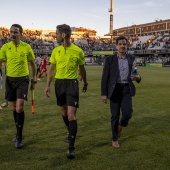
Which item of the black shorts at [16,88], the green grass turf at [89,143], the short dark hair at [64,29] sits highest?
the short dark hair at [64,29]

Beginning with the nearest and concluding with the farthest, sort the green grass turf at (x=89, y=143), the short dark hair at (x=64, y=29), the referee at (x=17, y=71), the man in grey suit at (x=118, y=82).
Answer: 1. the green grass turf at (x=89, y=143)
2. the short dark hair at (x=64, y=29)
3. the man in grey suit at (x=118, y=82)
4. the referee at (x=17, y=71)

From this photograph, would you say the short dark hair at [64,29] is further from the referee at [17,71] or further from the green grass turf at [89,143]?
the green grass turf at [89,143]

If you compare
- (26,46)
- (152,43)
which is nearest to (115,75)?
(26,46)

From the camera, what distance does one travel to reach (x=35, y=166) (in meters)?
4.06

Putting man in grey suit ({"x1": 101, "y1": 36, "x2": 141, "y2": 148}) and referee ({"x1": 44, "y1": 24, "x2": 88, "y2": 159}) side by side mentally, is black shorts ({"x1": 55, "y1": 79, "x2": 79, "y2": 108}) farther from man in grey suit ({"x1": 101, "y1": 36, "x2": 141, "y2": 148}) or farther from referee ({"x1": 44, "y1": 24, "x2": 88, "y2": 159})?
man in grey suit ({"x1": 101, "y1": 36, "x2": 141, "y2": 148})

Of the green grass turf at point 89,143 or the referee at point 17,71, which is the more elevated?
the referee at point 17,71

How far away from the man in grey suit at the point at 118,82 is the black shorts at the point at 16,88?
1.55 m

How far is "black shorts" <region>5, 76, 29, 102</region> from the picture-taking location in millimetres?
5109

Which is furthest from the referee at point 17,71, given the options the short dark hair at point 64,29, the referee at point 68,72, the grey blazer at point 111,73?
the grey blazer at point 111,73

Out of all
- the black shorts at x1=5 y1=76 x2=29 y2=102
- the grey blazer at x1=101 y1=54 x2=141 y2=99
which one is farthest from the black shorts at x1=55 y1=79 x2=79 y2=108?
the black shorts at x1=5 y1=76 x2=29 y2=102

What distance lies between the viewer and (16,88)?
17.0 ft

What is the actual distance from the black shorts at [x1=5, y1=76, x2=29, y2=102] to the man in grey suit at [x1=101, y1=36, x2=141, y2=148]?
61.2 inches

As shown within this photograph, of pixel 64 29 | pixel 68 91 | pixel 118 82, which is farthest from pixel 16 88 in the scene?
pixel 118 82

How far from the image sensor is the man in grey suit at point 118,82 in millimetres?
4934
